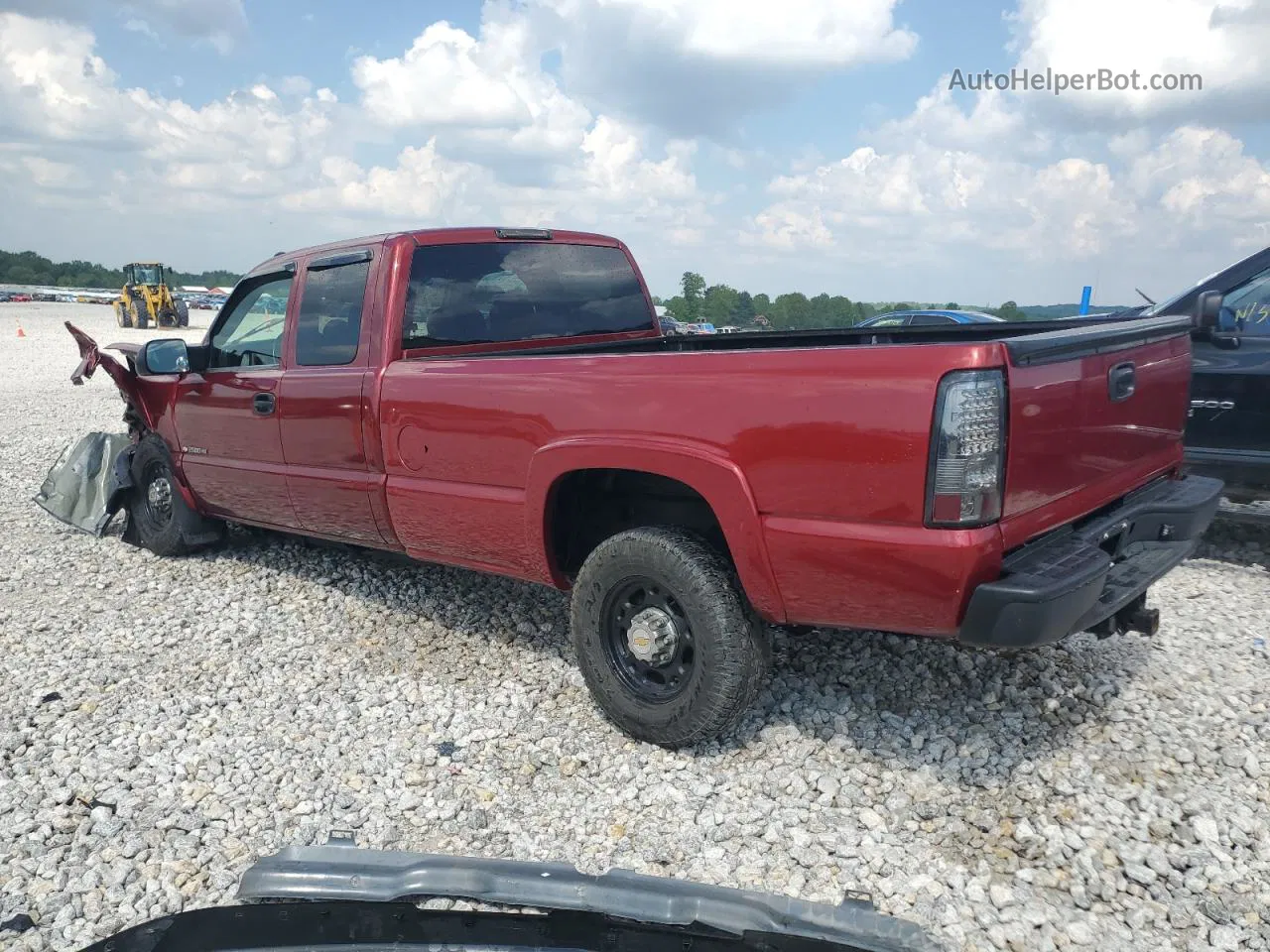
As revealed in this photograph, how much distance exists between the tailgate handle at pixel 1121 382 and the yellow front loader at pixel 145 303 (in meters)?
39.9

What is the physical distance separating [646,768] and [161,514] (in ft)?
13.5

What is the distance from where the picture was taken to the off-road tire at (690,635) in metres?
2.98

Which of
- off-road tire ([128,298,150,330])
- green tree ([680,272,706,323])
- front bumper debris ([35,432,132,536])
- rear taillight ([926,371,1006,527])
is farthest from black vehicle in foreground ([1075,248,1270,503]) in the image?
off-road tire ([128,298,150,330])

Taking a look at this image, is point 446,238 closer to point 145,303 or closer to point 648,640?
point 648,640

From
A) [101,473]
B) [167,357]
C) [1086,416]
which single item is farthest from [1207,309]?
[101,473]

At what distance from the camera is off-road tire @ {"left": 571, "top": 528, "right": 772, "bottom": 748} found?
9.78 ft

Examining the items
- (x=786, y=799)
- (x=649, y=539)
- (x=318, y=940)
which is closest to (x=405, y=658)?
(x=649, y=539)

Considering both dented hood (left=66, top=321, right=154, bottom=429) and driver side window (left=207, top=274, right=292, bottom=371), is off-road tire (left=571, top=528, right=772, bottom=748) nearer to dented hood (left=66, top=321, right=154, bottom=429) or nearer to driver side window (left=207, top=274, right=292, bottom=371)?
driver side window (left=207, top=274, right=292, bottom=371)

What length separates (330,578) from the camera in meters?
5.25

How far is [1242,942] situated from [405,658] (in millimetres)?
3176

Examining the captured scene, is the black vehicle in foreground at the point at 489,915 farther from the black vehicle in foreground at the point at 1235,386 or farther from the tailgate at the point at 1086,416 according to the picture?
the black vehicle in foreground at the point at 1235,386

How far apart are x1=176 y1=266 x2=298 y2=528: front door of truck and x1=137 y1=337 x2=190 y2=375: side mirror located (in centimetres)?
9

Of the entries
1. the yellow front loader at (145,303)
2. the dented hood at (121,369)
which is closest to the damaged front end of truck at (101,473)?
the dented hood at (121,369)

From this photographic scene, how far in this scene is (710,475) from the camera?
2.86 metres
